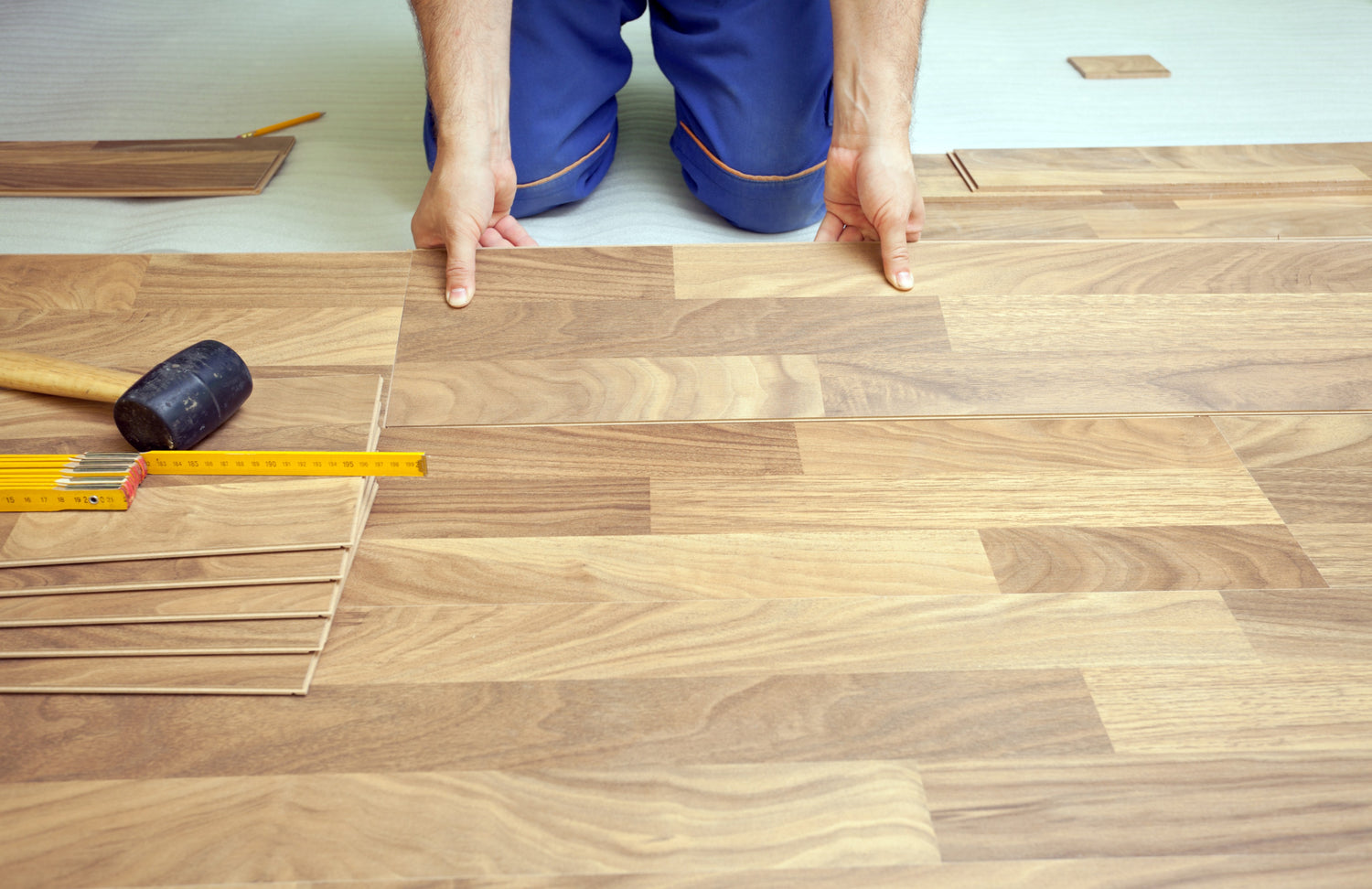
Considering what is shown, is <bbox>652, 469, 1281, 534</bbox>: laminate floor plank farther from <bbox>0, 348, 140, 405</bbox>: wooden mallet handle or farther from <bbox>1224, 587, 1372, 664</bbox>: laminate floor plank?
<bbox>0, 348, 140, 405</bbox>: wooden mallet handle

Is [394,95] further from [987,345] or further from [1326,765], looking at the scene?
[1326,765]

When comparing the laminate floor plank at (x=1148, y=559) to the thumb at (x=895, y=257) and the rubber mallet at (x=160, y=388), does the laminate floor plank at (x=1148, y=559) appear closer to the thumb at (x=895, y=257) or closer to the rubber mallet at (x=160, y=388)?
the thumb at (x=895, y=257)

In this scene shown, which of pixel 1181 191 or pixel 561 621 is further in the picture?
pixel 1181 191

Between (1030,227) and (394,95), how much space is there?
1.77 m

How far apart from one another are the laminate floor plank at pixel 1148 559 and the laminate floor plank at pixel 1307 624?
20 millimetres

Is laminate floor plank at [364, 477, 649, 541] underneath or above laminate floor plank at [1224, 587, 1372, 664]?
underneath

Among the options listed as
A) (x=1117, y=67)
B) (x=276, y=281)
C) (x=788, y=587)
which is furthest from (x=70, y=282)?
(x=1117, y=67)

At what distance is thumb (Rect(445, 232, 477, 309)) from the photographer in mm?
1475

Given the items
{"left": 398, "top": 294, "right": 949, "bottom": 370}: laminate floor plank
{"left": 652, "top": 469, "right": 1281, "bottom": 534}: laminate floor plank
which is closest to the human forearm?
{"left": 398, "top": 294, "right": 949, "bottom": 370}: laminate floor plank

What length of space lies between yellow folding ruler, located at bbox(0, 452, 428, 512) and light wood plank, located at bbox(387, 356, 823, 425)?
0.41ft

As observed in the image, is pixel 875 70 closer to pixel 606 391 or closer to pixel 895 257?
pixel 895 257

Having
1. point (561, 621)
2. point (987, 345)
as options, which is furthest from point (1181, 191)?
point (561, 621)

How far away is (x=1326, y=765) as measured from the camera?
914mm

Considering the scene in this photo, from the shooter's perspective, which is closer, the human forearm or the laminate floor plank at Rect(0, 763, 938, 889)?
the laminate floor plank at Rect(0, 763, 938, 889)
